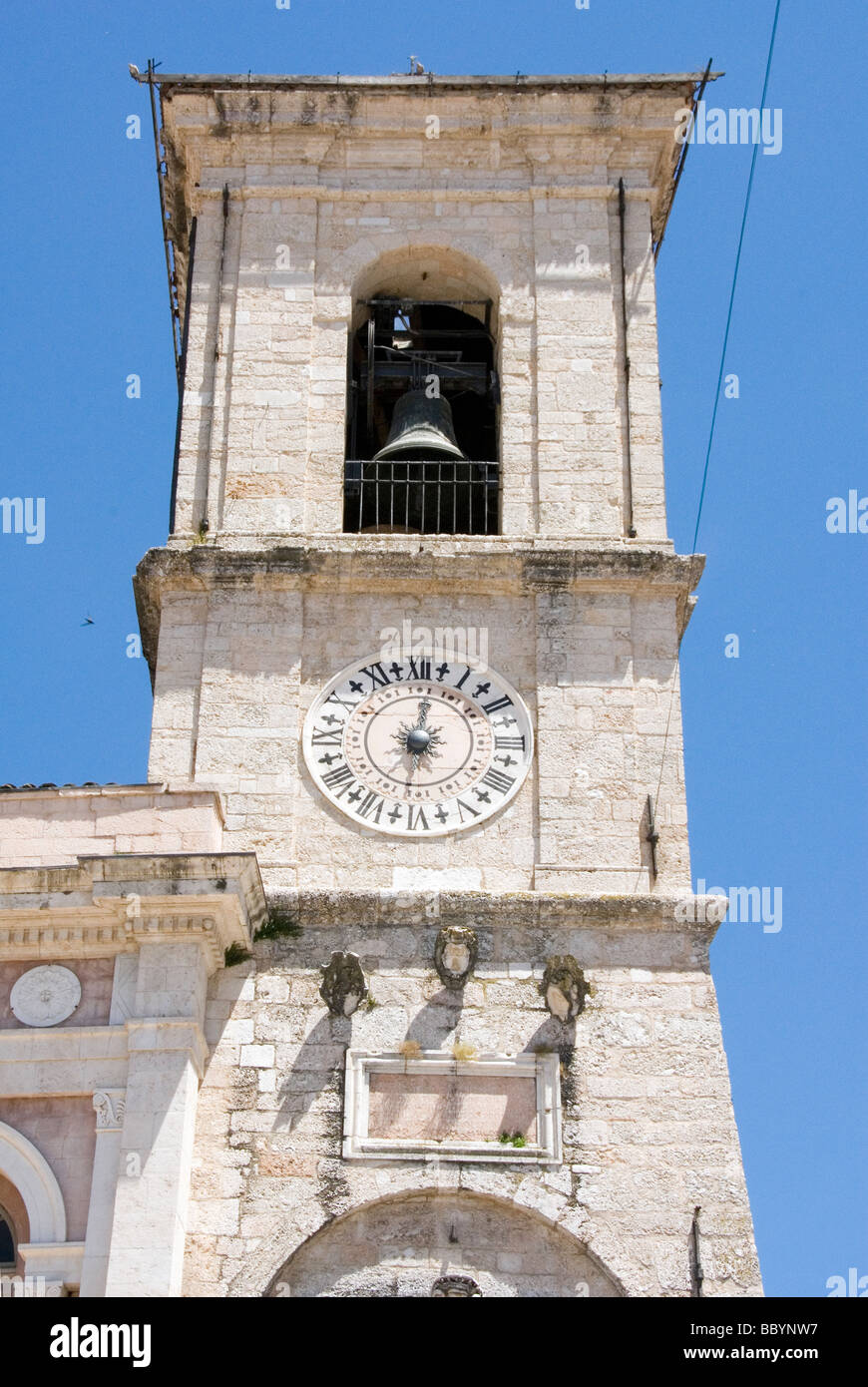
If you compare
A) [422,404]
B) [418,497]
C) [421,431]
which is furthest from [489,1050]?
[422,404]

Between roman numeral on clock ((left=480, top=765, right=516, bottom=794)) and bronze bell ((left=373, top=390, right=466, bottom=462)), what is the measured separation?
327 centimetres

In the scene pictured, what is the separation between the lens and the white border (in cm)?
1434

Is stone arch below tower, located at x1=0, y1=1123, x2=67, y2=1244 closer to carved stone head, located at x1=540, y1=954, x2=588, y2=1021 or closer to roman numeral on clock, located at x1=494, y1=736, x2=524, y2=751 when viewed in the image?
carved stone head, located at x1=540, y1=954, x2=588, y2=1021

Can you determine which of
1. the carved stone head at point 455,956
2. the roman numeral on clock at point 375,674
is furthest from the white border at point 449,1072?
the roman numeral on clock at point 375,674

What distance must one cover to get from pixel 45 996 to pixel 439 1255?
302 centimetres

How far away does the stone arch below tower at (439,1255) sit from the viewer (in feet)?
45.7

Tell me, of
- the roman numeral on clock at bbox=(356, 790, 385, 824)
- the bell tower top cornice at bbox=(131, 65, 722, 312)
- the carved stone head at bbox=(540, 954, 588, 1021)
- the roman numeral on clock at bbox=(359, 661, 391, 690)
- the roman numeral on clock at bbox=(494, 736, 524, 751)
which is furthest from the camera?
the bell tower top cornice at bbox=(131, 65, 722, 312)

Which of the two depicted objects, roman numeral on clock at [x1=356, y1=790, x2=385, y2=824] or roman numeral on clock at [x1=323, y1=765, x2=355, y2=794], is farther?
roman numeral on clock at [x1=323, y1=765, x2=355, y2=794]

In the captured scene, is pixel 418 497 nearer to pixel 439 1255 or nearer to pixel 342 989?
pixel 342 989

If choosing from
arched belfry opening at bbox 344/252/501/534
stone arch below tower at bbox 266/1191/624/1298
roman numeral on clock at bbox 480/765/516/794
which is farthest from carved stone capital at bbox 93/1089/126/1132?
arched belfry opening at bbox 344/252/501/534

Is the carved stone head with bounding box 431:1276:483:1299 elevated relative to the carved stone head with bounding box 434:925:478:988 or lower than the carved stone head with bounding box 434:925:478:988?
lower

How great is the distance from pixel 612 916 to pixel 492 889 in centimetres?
91

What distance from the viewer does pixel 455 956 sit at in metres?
15.1
